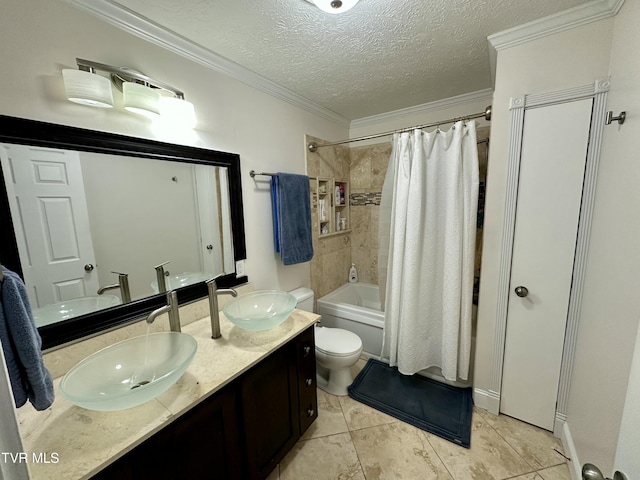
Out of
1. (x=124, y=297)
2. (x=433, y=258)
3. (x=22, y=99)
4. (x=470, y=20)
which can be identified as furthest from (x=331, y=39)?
(x=124, y=297)

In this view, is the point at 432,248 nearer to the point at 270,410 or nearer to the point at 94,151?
the point at 270,410

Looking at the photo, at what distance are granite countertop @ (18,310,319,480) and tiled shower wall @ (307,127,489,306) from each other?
1465 mm

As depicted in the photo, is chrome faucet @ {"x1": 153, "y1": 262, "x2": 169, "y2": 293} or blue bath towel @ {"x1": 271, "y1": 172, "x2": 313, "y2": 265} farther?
blue bath towel @ {"x1": 271, "y1": 172, "x2": 313, "y2": 265}

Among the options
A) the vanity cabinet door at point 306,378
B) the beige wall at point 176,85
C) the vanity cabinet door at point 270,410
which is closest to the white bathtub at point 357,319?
the beige wall at point 176,85

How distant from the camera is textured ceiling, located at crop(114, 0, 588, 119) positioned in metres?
1.22

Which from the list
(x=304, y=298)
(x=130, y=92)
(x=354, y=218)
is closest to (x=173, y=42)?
(x=130, y=92)

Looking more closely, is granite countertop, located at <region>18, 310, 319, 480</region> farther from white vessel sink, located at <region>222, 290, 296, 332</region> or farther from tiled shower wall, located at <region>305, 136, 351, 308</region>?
tiled shower wall, located at <region>305, 136, 351, 308</region>

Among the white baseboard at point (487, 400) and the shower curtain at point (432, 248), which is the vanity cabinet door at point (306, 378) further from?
the white baseboard at point (487, 400)

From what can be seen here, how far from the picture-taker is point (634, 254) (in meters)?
0.88

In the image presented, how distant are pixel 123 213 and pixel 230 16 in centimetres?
110

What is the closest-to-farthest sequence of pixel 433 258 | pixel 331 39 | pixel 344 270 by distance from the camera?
pixel 331 39 → pixel 433 258 → pixel 344 270

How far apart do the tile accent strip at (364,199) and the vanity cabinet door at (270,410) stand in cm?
198

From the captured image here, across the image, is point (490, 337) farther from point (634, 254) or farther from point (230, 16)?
point (230, 16)

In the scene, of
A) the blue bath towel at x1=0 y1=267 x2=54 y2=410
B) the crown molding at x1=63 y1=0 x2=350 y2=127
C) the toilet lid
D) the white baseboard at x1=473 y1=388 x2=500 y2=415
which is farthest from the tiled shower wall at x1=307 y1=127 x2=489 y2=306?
the blue bath towel at x1=0 y1=267 x2=54 y2=410
